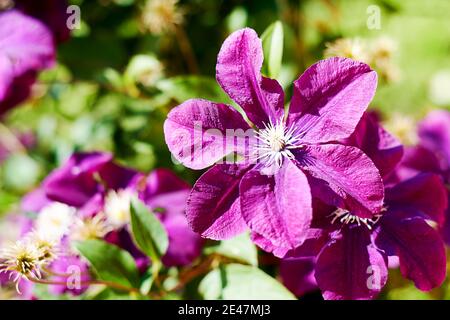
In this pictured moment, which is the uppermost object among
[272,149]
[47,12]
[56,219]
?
[47,12]

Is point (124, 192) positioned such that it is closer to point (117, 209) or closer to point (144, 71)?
point (117, 209)

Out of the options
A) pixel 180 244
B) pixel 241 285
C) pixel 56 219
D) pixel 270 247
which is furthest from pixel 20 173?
pixel 270 247

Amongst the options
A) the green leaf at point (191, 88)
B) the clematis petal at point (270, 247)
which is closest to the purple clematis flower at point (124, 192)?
the green leaf at point (191, 88)

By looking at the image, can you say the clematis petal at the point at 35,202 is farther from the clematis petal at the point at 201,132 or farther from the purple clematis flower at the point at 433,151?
the purple clematis flower at the point at 433,151

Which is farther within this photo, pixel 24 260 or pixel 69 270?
pixel 69 270

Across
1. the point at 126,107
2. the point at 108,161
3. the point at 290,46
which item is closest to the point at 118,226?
the point at 108,161
